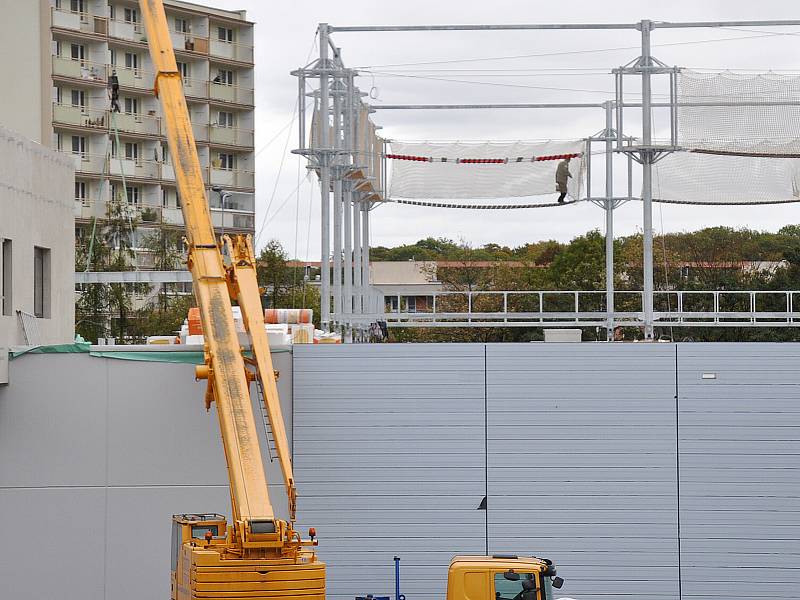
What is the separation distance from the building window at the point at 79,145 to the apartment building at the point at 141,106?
0.05 metres

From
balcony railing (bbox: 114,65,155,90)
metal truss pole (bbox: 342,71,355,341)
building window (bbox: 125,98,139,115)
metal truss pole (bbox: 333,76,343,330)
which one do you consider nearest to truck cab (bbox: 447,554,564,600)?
metal truss pole (bbox: 342,71,355,341)

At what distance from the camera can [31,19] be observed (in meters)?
28.7

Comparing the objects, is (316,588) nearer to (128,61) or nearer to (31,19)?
(31,19)

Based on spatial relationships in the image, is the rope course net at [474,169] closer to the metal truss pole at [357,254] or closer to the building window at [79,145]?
the metal truss pole at [357,254]

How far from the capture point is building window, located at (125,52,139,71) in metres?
74.6

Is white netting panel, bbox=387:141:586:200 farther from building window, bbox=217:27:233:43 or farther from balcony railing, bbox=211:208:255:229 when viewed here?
building window, bbox=217:27:233:43

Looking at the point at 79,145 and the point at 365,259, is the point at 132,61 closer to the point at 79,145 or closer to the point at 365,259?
the point at 79,145

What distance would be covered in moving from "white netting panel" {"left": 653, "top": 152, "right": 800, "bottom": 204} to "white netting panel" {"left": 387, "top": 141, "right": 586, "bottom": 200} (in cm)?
246

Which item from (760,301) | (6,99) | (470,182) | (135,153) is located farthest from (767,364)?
(135,153)

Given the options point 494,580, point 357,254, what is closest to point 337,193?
point 357,254

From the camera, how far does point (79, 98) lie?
72000 millimetres

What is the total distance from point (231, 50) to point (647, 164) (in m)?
60.2

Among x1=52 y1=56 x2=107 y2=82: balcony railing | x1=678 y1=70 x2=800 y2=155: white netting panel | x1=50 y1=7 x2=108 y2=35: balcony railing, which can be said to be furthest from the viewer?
x1=50 y1=7 x2=108 y2=35: balcony railing

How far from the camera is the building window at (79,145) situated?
72125mm
